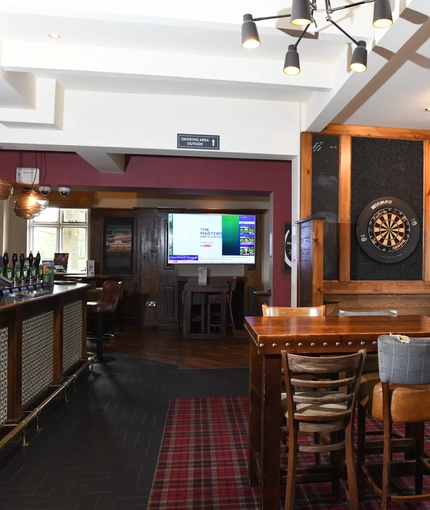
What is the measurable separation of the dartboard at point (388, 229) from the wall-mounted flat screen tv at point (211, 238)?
3635 mm

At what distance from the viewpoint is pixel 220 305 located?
717 cm

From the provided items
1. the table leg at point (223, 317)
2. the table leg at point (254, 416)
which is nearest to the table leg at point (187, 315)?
the table leg at point (223, 317)

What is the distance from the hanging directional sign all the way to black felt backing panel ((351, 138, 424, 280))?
5.49 feet

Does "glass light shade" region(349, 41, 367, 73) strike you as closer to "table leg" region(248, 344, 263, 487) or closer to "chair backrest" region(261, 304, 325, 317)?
"chair backrest" region(261, 304, 325, 317)

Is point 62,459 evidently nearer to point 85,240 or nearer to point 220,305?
point 220,305

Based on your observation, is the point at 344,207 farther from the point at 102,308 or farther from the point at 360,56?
the point at 102,308

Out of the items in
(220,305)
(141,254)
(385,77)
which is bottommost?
(220,305)

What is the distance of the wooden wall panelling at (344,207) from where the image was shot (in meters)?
4.46

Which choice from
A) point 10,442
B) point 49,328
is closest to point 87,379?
point 49,328

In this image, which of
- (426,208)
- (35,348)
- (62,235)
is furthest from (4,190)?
(62,235)

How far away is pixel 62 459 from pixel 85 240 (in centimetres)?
686

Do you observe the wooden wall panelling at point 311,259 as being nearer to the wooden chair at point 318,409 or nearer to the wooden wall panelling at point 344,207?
the wooden wall panelling at point 344,207

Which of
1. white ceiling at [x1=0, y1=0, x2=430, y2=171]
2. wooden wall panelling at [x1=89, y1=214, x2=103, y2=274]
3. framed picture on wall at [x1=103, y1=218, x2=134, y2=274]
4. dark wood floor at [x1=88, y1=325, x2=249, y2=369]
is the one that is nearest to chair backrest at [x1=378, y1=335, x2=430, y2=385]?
white ceiling at [x1=0, y1=0, x2=430, y2=171]

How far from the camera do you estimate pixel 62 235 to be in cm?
894
